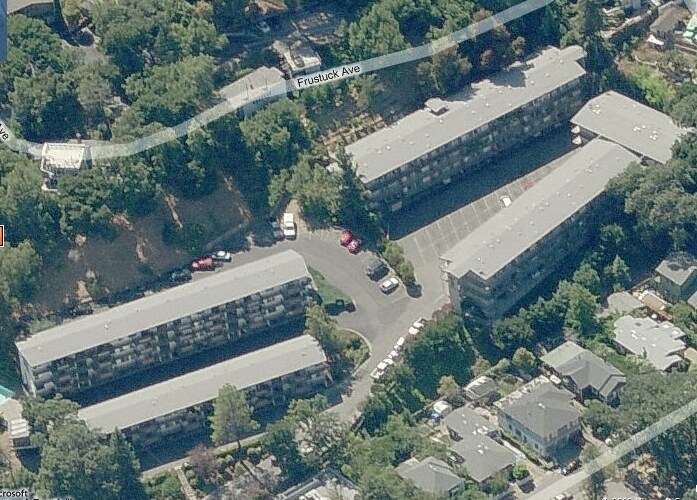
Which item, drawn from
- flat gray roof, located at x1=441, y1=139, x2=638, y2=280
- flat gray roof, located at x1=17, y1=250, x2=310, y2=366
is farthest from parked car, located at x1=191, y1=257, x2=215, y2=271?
flat gray roof, located at x1=441, y1=139, x2=638, y2=280

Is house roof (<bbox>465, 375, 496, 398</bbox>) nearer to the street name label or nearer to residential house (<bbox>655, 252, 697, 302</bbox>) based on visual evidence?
residential house (<bbox>655, 252, 697, 302</bbox>)

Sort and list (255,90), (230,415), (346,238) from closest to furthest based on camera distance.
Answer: (230,415), (346,238), (255,90)

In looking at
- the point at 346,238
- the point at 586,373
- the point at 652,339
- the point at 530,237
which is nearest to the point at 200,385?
the point at 346,238

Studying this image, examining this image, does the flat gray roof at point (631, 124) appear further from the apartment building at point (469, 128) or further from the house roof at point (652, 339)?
the house roof at point (652, 339)

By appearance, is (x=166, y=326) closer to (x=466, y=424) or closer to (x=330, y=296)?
(x=330, y=296)

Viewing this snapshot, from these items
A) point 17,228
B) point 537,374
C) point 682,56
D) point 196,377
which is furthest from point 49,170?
point 682,56

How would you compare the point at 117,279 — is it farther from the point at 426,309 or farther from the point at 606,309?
the point at 606,309
